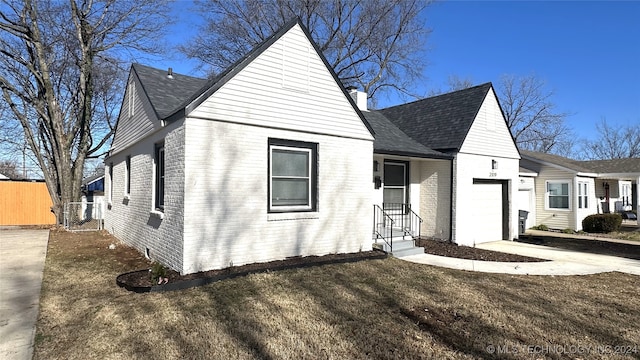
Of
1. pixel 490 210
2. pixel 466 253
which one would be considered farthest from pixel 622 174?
Answer: pixel 466 253

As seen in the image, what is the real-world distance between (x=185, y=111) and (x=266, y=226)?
2.71m

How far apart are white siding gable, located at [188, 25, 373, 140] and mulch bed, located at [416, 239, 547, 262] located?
409 cm

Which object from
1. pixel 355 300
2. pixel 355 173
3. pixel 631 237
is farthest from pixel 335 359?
pixel 631 237

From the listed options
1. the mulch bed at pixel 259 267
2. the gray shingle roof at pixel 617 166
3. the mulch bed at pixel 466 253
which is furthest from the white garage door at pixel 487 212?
the gray shingle roof at pixel 617 166

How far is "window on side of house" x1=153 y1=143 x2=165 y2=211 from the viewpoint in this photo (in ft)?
27.9

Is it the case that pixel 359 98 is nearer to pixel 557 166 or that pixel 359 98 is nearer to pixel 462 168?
pixel 462 168

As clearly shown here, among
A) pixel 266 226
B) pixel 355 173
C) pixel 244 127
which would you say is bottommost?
pixel 266 226

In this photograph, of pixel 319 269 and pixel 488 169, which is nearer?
pixel 319 269

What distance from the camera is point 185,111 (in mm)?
6578

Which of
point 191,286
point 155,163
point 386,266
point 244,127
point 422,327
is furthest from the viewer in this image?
point 155,163

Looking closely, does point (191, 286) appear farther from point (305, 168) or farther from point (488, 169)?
point (488, 169)

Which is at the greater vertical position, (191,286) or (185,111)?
(185,111)

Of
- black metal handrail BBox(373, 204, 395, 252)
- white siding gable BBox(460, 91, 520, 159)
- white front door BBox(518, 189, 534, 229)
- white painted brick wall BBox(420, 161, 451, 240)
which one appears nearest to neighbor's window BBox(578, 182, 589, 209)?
white front door BBox(518, 189, 534, 229)

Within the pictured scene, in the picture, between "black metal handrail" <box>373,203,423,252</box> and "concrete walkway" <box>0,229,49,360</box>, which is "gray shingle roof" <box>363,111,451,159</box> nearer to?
"black metal handrail" <box>373,203,423,252</box>
